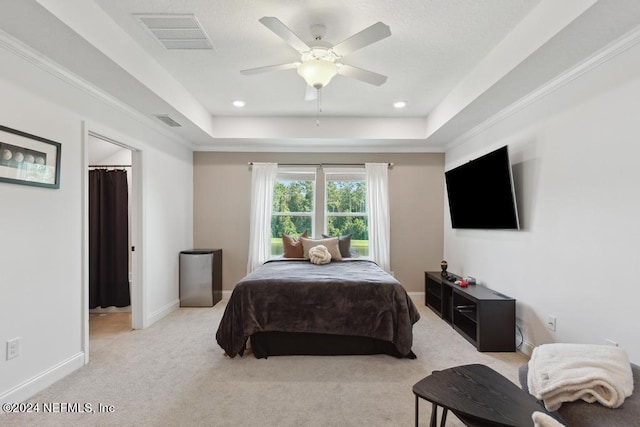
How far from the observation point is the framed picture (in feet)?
6.83

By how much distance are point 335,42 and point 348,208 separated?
292 centimetres

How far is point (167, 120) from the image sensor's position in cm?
377

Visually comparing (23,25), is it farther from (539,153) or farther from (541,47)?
(539,153)

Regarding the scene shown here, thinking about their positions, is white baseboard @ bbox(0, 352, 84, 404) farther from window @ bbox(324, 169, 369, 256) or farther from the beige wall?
window @ bbox(324, 169, 369, 256)

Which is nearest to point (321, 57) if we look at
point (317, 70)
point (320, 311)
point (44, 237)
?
point (317, 70)

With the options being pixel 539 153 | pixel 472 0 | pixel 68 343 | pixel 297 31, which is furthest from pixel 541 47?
pixel 68 343

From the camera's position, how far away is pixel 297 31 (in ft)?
8.23

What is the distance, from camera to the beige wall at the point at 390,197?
510cm

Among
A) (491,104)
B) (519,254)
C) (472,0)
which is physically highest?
(472,0)

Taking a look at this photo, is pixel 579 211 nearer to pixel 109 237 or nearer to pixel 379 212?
pixel 379 212

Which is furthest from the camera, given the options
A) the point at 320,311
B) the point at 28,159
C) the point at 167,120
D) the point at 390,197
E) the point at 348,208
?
the point at 348,208

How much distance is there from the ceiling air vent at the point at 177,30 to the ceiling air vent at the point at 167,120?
3.77 feet

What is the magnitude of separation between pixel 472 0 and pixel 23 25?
2772mm

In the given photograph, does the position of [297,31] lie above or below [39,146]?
above
